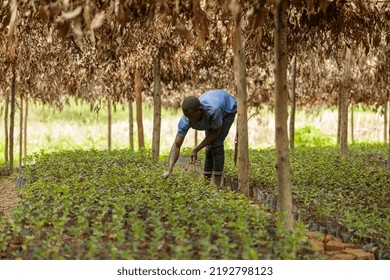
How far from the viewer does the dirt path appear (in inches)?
382

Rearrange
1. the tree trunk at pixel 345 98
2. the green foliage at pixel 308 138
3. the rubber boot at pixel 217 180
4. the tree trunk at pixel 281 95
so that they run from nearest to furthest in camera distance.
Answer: the tree trunk at pixel 281 95 → the rubber boot at pixel 217 180 → the tree trunk at pixel 345 98 → the green foliage at pixel 308 138

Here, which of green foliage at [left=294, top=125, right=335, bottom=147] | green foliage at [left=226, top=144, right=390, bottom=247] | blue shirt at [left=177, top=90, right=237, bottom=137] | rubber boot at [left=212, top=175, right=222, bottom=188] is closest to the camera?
green foliage at [left=226, top=144, right=390, bottom=247]

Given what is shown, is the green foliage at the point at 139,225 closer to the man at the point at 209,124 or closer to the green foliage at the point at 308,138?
the man at the point at 209,124

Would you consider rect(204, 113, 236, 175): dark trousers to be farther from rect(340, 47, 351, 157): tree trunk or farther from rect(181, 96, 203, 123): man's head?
rect(340, 47, 351, 157): tree trunk

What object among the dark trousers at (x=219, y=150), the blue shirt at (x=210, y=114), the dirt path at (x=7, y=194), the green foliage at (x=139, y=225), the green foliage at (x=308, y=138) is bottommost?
the dirt path at (x=7, y=194)

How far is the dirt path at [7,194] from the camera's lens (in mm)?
9711

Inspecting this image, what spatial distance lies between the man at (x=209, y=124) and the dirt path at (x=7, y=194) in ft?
7.67

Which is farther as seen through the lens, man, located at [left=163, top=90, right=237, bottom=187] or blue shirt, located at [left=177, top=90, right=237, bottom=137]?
blue shirt, located at [left=177, top=90, right=237, bottom=137]

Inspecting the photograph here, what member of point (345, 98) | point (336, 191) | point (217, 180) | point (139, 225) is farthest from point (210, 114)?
point (345, 98)

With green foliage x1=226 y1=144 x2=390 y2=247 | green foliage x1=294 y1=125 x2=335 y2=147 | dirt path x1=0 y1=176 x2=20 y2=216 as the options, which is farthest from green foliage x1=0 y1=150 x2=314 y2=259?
green foliage x1=294 y1=125 x2=335 y2=147

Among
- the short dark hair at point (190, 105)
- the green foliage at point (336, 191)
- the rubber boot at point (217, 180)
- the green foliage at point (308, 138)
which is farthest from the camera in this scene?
the green foliage at point (308, 138)

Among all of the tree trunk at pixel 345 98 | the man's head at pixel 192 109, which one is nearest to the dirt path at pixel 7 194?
the man's head at pixel 192 109

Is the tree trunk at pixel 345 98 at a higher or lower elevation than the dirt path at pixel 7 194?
higher

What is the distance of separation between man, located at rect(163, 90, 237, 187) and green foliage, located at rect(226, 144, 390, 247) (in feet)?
2.09
